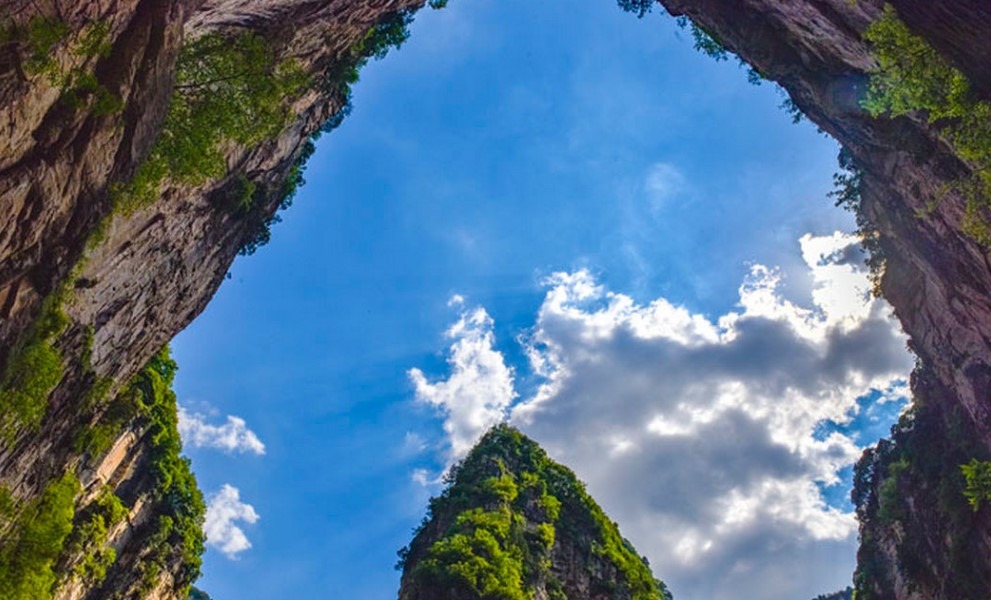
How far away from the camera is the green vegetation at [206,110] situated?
14227 millimetres

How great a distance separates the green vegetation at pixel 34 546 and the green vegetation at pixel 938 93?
90.1 feet

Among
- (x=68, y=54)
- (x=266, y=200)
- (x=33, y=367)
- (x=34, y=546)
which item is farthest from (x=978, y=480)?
(x=34, y=546)

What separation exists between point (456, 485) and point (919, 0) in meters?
35.1

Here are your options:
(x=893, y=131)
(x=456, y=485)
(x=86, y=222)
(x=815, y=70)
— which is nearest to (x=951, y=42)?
(x=893, y=131)

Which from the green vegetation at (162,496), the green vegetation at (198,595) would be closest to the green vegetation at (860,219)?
the green vegetation at (162,496)

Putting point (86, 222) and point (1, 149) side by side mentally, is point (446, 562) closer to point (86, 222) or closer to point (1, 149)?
point (86, 222)

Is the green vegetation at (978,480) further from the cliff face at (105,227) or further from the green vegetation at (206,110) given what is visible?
the cliff face at (105,227)

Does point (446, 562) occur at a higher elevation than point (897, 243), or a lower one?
lower

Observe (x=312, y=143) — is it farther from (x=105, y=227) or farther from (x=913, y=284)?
(x=913, y=284)

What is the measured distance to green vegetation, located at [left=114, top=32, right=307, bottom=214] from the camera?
14227 mm

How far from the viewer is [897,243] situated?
80.6 ft

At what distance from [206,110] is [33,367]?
7310 mm

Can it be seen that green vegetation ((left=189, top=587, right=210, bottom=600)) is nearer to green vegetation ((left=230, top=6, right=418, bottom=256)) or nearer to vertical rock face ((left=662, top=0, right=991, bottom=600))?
green vegetation ((left=230, top=6, right=418, bottom=256))

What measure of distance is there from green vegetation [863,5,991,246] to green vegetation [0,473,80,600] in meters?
27.5
